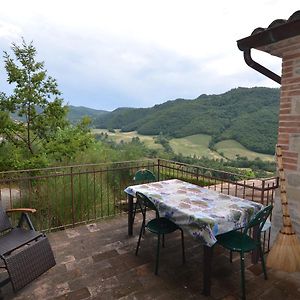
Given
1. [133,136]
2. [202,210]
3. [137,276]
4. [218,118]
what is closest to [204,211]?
[202,210]

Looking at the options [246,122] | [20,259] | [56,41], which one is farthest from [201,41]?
[246,122]

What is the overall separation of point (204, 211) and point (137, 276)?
0.99 metres

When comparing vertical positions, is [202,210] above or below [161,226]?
above

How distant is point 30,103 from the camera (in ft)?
18.9

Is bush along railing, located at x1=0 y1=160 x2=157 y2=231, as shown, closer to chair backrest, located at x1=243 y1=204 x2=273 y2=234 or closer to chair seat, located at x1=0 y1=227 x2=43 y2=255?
chair seat, located at x1=0 y1=227 x2=43 y2=255

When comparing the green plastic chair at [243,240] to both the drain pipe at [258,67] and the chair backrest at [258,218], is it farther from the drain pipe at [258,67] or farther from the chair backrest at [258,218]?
the drain pipe at [258,67]

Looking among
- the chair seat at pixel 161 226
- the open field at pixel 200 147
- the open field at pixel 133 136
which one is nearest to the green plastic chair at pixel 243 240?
the chair seat at pixel 161 226

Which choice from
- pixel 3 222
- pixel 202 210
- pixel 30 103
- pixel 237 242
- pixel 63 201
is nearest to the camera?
pixel 237 242

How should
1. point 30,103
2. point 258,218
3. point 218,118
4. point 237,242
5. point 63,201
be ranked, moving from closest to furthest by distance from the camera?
point 258,218, point 237,242, point 63,201, point 30,103, point 218,118

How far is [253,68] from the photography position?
3107mm

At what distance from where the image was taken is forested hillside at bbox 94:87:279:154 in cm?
1803

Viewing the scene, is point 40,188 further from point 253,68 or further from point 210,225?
point 253,68

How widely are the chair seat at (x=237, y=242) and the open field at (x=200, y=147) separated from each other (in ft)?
47.0

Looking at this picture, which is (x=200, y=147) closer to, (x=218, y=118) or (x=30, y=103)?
(x=218, y=118)
